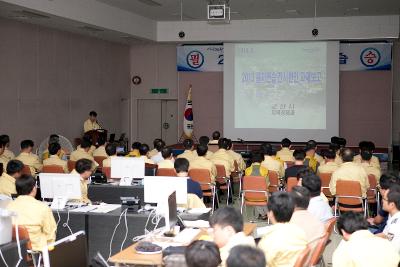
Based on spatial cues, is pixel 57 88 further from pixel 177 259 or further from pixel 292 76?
pixel 177 259

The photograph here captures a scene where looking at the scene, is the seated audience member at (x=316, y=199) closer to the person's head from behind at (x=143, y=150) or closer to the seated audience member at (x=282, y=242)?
the seated audience member at (x=282, y=242)

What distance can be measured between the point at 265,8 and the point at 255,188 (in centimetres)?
622

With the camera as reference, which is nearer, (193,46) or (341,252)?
(341,252)

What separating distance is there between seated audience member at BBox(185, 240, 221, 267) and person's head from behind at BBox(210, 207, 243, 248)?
1.11 metres

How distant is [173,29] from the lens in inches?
597

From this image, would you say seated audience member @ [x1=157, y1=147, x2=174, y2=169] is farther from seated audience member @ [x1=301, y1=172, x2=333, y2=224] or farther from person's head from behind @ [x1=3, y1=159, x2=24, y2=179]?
seated audience member @ [x1=301, y1=172, x2=333, y2=224]

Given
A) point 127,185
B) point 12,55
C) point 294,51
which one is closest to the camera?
point 127,185

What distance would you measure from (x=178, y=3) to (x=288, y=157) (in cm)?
427

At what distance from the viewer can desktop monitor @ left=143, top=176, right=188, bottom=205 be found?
551 centimetres

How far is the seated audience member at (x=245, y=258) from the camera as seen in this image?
2.37 m

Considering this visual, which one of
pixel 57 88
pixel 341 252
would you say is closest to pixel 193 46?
pixel 57 88

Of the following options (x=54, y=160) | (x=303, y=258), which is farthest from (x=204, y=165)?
(x=303, y=258)

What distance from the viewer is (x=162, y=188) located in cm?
553

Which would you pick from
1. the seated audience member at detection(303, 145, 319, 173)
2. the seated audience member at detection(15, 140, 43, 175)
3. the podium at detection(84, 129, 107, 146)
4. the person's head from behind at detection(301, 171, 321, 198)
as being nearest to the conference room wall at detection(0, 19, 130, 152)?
the podium at detection(84, 129, 107, 146)
